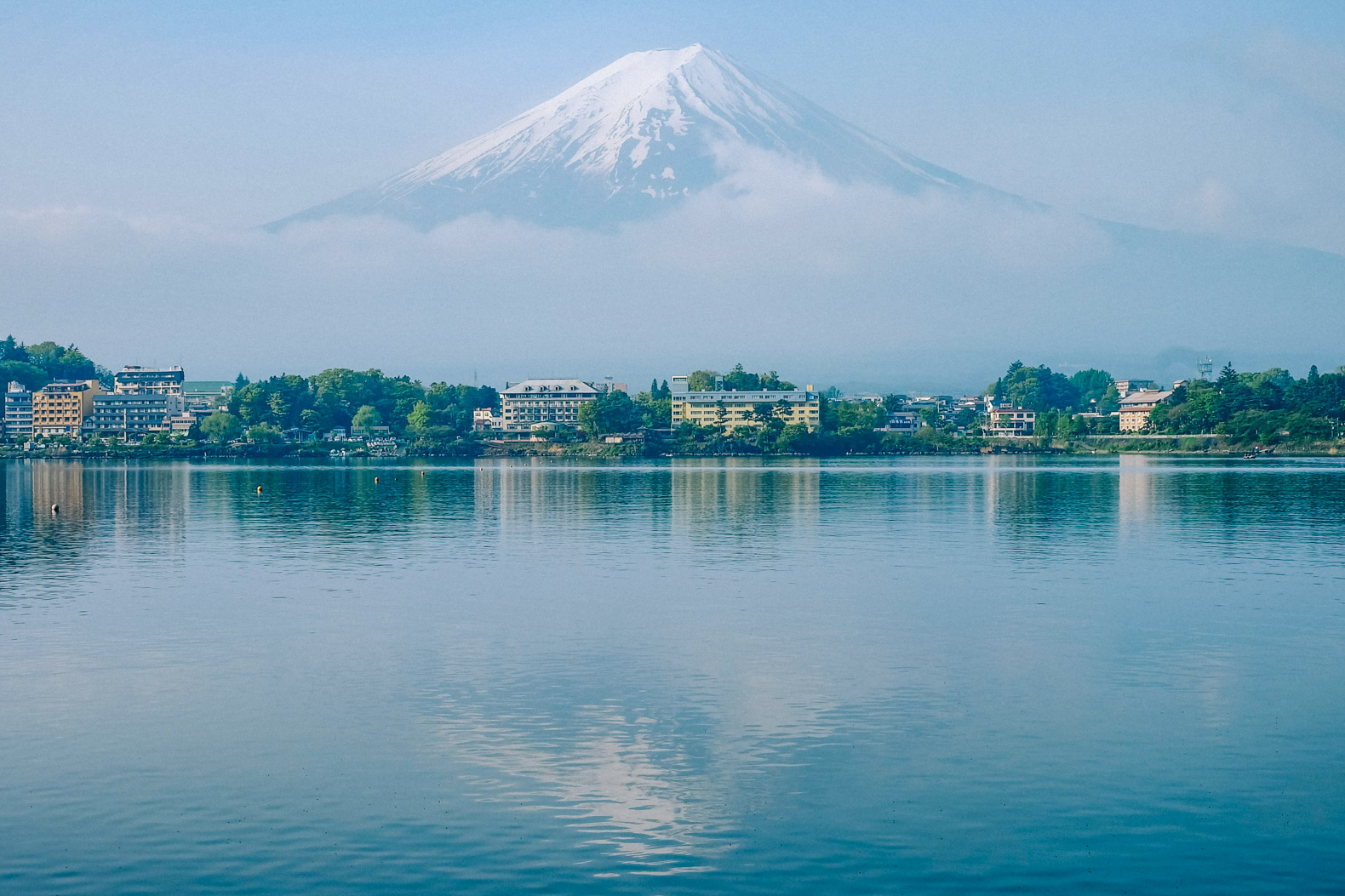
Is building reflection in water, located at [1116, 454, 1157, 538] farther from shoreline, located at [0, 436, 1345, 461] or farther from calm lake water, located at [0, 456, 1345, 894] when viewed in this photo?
shoreline, located at [0, 436, 1345, 461]

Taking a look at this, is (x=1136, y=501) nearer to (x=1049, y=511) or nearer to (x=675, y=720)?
(x=1049, y=511)

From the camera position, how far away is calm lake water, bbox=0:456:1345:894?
41.6 feet

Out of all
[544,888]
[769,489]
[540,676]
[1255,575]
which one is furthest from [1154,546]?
[769,489]

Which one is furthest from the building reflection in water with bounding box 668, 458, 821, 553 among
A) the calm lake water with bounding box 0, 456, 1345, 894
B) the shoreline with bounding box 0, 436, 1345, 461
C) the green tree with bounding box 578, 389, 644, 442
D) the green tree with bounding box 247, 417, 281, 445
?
the green tree with bounding box 247, 417, 281, 445

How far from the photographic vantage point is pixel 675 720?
58.2 feet

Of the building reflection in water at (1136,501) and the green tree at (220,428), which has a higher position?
the green tree at (220,428)

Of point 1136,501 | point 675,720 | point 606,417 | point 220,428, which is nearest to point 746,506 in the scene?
point 1136,501

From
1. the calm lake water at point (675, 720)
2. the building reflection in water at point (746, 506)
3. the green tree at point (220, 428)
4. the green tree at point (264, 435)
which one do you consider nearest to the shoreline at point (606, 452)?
the green tree at point (264, 435)

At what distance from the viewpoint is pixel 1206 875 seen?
1225 cm

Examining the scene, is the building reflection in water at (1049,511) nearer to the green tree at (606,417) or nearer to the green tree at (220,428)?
the green tree at (606,417)

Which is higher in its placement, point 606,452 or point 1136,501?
point 1136,501

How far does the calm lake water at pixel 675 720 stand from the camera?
12.7 metres

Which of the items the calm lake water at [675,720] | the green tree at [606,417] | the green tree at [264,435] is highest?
the green tree at [606,417]

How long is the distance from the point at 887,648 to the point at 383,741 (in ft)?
31.4
